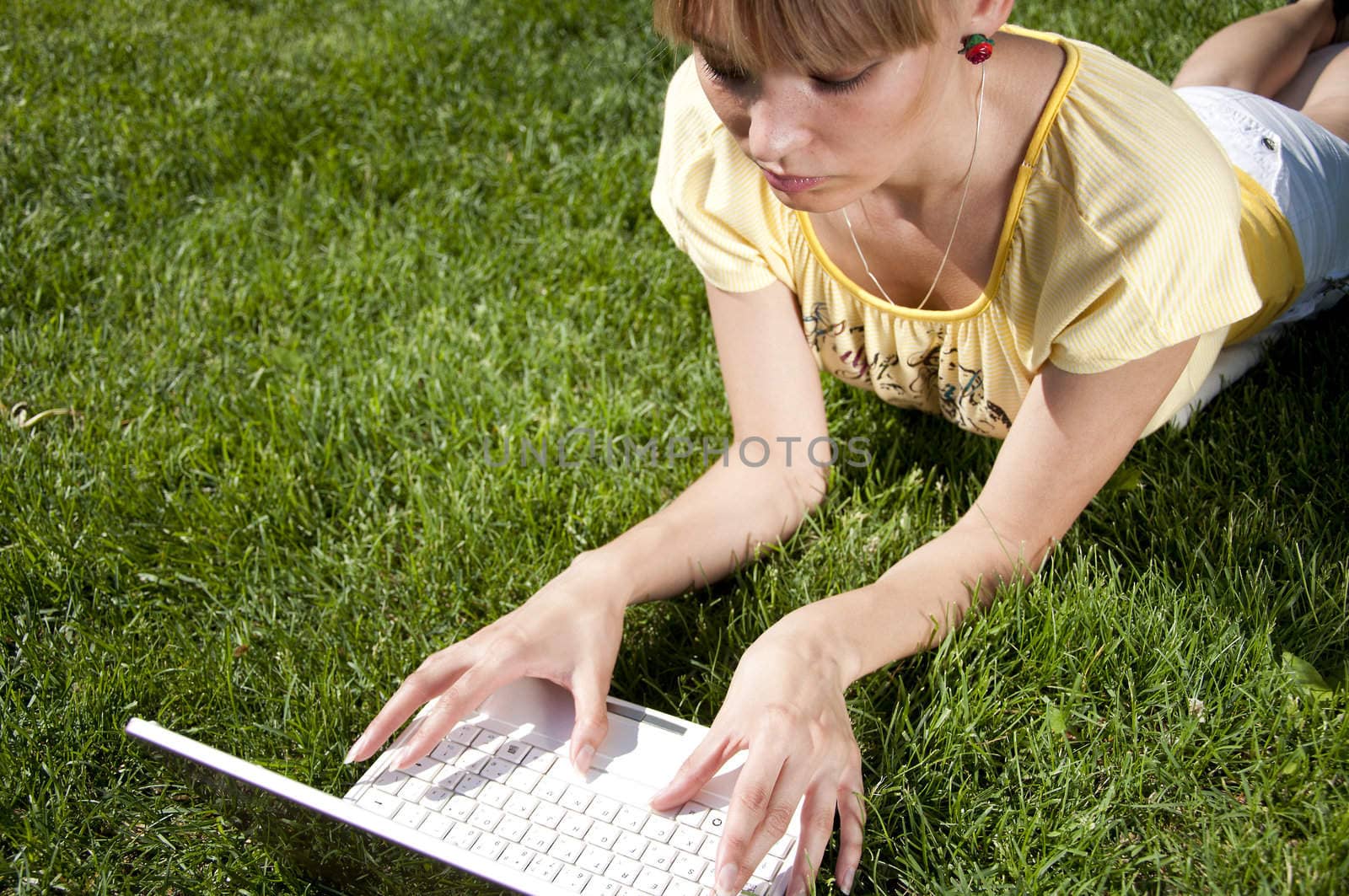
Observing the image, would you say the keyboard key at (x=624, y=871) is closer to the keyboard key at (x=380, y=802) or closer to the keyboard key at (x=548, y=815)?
the keyboard key at (x=548, y=815)

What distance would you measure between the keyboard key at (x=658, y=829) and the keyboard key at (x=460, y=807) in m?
0.23

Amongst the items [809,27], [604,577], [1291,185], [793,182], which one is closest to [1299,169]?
[1291,185]

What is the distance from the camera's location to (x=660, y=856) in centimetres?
143

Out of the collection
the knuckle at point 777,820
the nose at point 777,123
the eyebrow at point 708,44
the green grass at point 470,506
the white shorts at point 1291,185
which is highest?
the eyebrow at point 708,44

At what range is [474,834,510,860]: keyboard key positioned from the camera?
144 cm

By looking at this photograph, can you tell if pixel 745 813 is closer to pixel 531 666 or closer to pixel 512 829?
pixel 512 829

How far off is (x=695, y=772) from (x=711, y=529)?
0.63 m

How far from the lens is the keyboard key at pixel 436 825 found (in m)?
1.48

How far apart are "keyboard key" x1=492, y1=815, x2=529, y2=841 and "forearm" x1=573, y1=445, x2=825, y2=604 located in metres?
0.44

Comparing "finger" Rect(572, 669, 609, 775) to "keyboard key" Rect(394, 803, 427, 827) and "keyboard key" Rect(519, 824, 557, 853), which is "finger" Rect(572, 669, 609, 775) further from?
"keyboard key" Rect(394, 803, 427, 827)

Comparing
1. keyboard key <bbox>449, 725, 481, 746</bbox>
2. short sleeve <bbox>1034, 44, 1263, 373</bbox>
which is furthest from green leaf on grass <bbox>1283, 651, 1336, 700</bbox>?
keyboard key <bbox>449, 725, 481, 746</bbox>

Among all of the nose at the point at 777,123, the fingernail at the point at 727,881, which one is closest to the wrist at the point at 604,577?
the fingernail at the point at 727,881

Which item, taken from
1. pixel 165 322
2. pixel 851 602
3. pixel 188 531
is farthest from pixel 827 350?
pixel 165 322

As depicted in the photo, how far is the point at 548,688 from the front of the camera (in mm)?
1701
